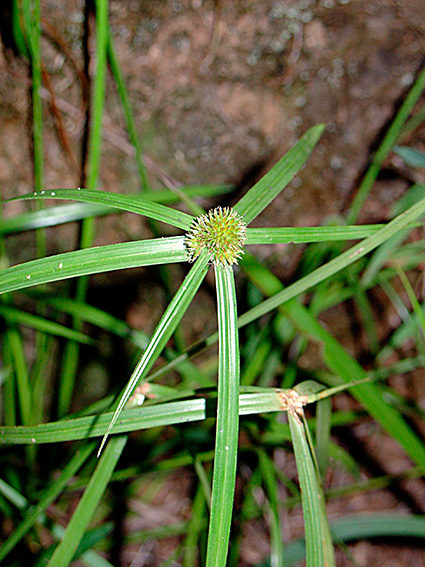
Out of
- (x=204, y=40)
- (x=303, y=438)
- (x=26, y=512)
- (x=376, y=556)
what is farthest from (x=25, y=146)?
(x=376, y=556)

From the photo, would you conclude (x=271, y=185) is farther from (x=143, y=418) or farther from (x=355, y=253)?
(x=143, y=418)

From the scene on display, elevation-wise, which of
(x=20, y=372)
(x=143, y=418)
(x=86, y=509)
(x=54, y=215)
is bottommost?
(x=86, y=509)

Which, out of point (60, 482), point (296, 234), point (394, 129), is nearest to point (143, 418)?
point (60, 482)

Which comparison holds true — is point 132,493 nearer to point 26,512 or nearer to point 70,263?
point 26,512

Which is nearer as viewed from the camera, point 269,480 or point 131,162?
point 269,480

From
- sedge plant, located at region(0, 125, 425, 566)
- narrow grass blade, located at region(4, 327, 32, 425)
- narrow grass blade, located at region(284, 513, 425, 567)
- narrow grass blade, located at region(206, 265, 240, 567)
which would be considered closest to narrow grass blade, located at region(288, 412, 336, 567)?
sedge plant, located at region(0, 125, 425, 566)

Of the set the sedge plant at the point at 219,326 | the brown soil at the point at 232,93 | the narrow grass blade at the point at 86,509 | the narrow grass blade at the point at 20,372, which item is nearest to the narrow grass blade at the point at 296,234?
the sedge plant at the point at 219,326
